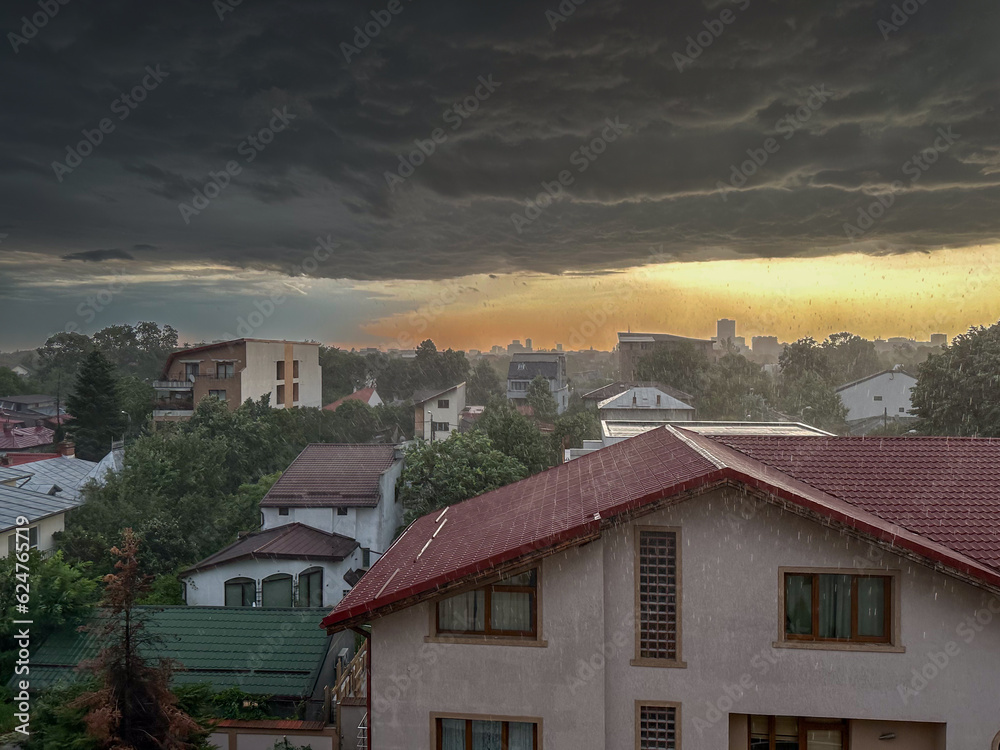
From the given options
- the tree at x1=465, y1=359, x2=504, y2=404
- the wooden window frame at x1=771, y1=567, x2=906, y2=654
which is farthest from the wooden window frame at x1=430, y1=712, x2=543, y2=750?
the tree at x1=465, y1=359, x2=504, y2=404

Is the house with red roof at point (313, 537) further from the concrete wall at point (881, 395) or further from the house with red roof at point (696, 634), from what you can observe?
the concrete wall at point (881, 395)

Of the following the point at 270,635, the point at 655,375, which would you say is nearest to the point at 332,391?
the point at 655,375

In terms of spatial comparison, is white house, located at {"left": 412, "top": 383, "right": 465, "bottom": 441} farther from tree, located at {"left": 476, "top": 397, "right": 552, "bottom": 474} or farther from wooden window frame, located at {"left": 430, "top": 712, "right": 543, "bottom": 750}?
wooden window frame, located at {"left": 430, "top": 712, "right": 543, "bottom": 750}

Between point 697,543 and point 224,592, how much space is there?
53.0 feet

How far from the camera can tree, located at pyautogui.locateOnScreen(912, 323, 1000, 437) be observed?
3312 cm

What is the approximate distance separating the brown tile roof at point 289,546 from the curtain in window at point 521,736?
13100 millimetres

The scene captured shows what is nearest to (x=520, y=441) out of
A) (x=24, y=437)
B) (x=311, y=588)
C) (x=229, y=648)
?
(x=311, y=588)

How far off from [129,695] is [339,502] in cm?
1444

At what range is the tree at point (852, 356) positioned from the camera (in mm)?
83625

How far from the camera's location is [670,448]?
11.0m

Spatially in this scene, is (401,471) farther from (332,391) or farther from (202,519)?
(332,391)

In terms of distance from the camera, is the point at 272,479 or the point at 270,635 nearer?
the point at 270,635

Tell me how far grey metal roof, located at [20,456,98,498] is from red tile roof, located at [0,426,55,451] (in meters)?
17.0

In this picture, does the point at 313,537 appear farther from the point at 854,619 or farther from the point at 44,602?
the point at 854,619
